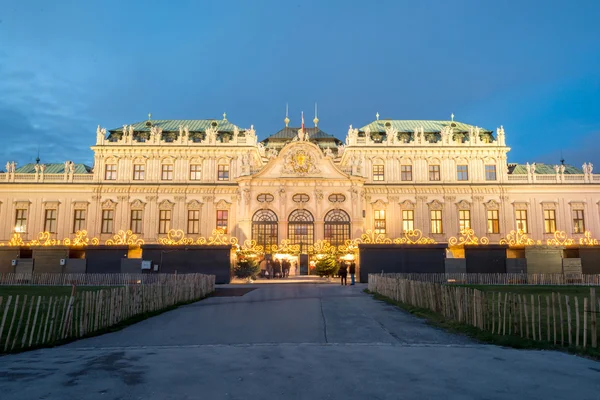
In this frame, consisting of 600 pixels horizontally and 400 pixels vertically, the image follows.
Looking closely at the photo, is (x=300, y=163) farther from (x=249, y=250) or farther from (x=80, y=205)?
(x=80, y=205)

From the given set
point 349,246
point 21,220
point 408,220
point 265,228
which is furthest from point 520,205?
point 21,220

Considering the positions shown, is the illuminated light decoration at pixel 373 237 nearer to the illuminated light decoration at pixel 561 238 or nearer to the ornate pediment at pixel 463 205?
the ornate pediment at pixel 463 205

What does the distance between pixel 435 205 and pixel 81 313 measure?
156 ft

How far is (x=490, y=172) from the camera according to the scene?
185ft

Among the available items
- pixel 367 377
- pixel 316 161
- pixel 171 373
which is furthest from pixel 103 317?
pixel 316 161

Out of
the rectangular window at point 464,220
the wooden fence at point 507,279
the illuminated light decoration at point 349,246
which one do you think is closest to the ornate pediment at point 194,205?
the illuminated light decoration at point 349,246

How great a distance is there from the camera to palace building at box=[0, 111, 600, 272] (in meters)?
52.4

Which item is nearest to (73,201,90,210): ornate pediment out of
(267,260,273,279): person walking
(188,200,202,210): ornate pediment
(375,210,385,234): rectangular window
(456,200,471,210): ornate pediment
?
(188,200,202,210): ornate pediment

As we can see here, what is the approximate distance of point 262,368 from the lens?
27.8ft

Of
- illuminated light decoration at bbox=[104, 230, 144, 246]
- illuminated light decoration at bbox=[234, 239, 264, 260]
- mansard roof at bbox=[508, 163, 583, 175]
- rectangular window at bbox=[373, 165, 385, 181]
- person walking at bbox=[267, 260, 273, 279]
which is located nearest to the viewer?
person walking at bbox=[267, 260, 273, 279]

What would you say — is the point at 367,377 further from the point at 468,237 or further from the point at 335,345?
the point at 468,237

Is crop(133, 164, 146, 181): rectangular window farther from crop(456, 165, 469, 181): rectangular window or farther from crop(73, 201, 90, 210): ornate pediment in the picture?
crop(456, 165, 469, 181): rectangular window

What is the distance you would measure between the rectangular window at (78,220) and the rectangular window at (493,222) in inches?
1908

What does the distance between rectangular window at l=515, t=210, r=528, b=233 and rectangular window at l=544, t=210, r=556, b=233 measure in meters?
2.26
